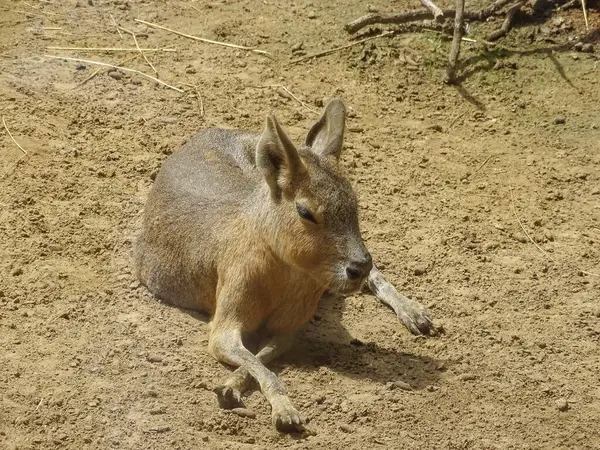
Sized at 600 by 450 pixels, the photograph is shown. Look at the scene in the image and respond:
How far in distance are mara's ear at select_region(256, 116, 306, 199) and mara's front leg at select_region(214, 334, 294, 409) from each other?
0.85 meters

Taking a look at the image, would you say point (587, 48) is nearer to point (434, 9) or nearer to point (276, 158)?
point (434, 9)

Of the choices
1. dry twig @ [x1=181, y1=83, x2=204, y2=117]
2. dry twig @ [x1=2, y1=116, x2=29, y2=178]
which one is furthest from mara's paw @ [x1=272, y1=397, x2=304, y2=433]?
dry twig @ [x1=181, y1=83, x2=204, y2=117]

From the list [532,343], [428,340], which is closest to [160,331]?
[428,340]

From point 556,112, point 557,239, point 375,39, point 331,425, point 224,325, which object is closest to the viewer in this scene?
point 331,425

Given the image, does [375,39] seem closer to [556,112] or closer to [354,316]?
[556,112]

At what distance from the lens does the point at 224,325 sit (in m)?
6.15

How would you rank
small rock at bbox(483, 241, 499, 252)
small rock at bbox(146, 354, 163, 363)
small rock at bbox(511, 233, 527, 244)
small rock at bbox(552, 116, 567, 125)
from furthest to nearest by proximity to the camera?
small rock at bbox(552, 116, 567, 125) → small rock at bbox(511, 233, 527, 244) → small rock at bbox(483, 241, 499, 252) → small rock at bbox(146, 354, 163, 363)

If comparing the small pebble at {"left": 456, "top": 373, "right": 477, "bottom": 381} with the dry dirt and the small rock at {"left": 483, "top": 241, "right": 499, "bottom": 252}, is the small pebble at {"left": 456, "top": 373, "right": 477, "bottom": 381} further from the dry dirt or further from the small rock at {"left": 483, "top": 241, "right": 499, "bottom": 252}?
the small rock at {"left": 483, "top": 241, "right": 499, "bottom": 252}

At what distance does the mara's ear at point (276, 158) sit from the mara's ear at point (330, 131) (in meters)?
0.36

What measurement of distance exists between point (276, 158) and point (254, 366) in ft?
3.67

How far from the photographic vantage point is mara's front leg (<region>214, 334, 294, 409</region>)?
5.52 meters

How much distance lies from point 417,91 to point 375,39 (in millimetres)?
836

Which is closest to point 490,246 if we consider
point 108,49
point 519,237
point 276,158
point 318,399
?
point 519,237

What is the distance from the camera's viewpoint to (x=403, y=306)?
6633mm
